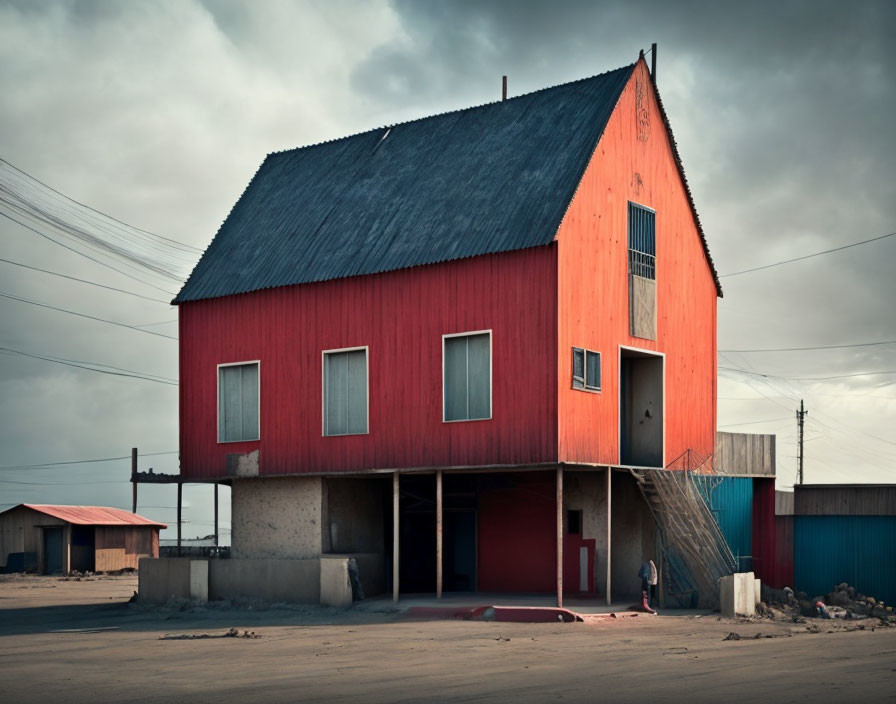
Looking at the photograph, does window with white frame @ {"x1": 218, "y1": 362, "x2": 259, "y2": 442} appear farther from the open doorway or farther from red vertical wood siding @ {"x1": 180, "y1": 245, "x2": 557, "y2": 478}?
the open doorway

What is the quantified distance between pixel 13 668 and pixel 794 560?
25109 mm

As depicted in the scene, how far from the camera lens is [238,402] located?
38844 millimetres

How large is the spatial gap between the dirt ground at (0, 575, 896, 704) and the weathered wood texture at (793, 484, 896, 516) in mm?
7341

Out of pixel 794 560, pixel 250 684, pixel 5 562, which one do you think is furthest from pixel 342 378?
pixel 5 562

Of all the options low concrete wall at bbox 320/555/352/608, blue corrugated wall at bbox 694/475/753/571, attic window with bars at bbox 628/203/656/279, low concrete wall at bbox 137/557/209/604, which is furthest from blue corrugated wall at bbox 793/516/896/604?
low concrete wall at bbox 137/557/209/604

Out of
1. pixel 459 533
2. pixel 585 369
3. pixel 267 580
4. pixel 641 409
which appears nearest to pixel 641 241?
pixel 641 409

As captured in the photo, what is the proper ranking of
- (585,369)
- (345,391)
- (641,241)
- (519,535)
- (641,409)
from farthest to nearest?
(519,535) → (641,409) → (345,391) → (641,241) → (585,369)

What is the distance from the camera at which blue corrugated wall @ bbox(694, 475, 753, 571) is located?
122 feet

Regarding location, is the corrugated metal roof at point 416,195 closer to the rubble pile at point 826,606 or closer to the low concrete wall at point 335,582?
the low concrete wall at point 335,582

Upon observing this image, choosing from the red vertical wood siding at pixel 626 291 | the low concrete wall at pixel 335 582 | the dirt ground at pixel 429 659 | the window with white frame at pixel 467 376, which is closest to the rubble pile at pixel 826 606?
the dirt ground at pixel 429 659

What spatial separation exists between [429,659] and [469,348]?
484 inches

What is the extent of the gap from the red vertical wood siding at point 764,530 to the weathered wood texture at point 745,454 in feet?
2.02

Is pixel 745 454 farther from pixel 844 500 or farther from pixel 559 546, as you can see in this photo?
pixel 559 546

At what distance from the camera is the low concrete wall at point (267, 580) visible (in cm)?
3584
